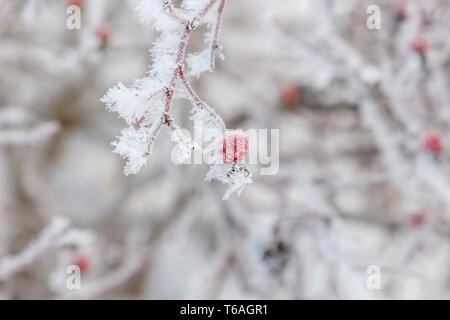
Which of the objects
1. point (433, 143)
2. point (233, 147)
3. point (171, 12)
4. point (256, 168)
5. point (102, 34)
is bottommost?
point (233, 147)

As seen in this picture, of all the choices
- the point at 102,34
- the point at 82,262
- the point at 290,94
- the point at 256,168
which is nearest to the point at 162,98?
the point at 102,34

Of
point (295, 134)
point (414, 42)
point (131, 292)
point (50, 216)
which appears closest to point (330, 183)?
point (414, 42)

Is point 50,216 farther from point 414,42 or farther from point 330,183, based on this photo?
point 414,42

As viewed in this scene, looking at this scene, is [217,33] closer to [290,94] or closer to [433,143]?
[433,143]

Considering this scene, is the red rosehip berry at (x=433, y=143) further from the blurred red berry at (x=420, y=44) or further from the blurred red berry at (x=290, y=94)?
the blurred red berry at (x=290, y=94)

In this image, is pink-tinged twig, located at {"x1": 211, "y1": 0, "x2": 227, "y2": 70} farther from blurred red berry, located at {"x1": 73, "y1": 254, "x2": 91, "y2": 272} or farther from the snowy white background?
blurred red berry, located at {"x1": 73, "y1": 254, "x2": 91, "y2": 272}

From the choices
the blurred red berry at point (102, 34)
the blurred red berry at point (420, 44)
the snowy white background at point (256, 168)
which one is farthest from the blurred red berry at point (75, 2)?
the blurred red berry at point (420, 44)

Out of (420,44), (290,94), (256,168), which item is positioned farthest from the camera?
(290,94)
